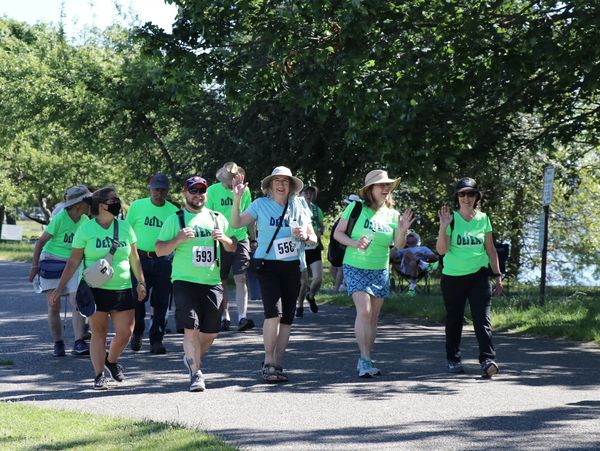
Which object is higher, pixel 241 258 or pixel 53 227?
pixel 53 227

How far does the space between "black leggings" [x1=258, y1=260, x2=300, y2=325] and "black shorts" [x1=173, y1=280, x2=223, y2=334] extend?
0.51m

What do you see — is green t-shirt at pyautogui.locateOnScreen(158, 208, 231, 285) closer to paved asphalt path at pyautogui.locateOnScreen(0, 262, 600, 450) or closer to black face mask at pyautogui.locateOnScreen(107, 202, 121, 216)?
black face mask at pyautogui.locateOnScreen(107, 202, 121, 216)

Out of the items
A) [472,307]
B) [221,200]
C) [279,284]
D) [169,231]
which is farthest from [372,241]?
[221,200]

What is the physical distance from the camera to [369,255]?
→ 10.5 meters

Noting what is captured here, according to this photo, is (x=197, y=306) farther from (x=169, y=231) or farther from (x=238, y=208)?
(x=238, y=208)

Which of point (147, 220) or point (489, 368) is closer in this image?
point (489, 368)

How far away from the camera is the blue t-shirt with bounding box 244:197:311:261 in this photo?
10109 mm

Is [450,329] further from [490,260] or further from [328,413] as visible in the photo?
[328,413]

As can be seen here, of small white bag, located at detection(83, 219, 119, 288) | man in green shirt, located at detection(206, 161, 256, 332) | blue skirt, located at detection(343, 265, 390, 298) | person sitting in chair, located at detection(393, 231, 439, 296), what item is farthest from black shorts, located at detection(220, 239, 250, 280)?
person sitting in chair, located at detection(393, 231, 439, 296)

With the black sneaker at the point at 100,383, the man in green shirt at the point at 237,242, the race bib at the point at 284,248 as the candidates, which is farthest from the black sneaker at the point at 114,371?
the man in green shirt at the point at 237,242

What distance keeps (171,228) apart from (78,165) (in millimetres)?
42923

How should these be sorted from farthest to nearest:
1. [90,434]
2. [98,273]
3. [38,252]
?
[38,252]
[98,273]
[90,434]

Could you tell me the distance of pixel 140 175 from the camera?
34.3 metres

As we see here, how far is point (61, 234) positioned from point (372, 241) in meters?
3.57
